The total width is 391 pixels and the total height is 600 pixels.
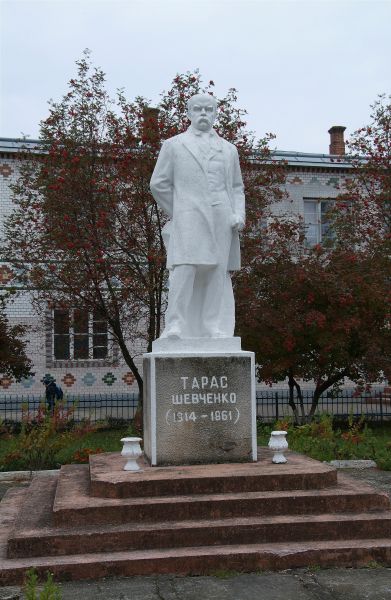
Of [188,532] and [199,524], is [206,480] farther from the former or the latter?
[188,532]

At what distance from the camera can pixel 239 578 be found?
4656 millimetres

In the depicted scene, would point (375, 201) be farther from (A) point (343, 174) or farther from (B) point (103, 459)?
(B) point (103, 459)

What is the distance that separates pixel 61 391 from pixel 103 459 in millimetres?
11164

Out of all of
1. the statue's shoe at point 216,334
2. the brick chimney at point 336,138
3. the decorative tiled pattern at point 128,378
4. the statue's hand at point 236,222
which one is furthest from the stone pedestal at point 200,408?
the brick chimney at point 336,138

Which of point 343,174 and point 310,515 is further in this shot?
point 343,174

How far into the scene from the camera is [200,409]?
6289mm

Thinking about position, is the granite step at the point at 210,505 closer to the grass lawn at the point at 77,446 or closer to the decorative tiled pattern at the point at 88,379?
the grass lawn at the point at 77,446

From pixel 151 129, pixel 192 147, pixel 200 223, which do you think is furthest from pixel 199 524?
pixel 151 129

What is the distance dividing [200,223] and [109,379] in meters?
12.9

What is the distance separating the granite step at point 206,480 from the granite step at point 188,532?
1.17 ft

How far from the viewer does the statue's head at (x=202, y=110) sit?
6.87 meters

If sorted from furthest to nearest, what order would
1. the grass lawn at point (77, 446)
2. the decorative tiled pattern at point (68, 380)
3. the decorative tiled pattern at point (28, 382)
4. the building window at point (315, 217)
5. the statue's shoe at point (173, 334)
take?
the building window at point (315, 217) < the decorative tiled pattern at point (68, 380) < the decorative tiled pattern at point (28, 382) < the grass lawn at point (77, 446) < the statue's shoe at point (173, 334)

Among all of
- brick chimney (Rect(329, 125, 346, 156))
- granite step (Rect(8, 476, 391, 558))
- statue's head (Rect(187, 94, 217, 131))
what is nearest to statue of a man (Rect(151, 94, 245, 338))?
statue's head (Rect(187, 94, 217, 131))

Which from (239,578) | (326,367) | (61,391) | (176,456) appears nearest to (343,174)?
(326,367)
